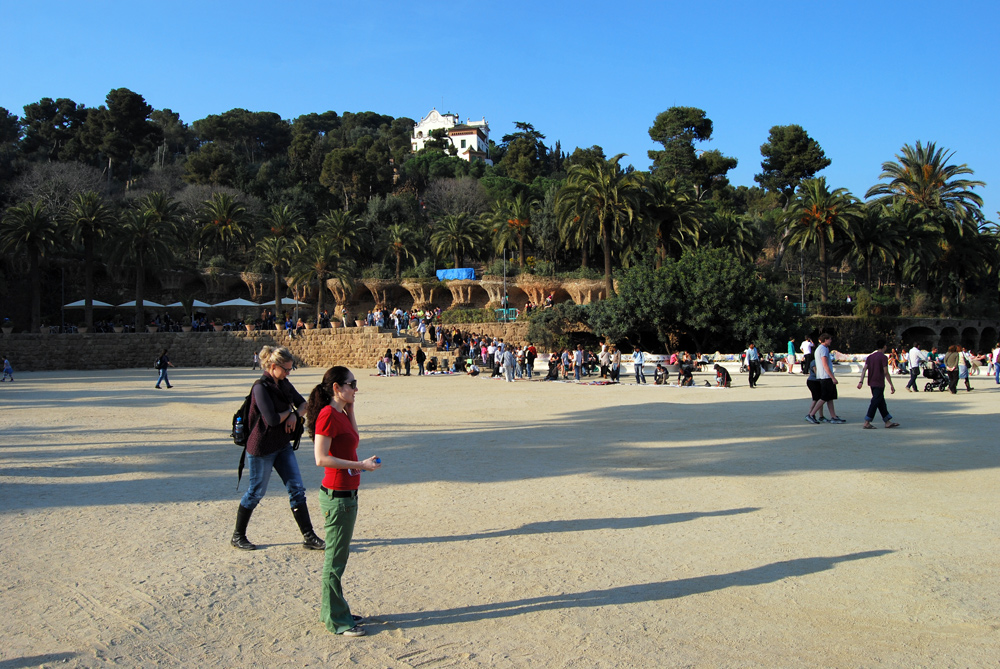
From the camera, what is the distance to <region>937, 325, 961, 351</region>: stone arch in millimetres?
45438

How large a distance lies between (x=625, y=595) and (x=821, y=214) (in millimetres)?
42594

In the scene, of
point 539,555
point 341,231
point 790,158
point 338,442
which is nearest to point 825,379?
point 539,555

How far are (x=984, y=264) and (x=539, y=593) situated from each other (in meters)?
55.4

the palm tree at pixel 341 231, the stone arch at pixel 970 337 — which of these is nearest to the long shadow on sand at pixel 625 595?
the palm tree at pixel 341 231

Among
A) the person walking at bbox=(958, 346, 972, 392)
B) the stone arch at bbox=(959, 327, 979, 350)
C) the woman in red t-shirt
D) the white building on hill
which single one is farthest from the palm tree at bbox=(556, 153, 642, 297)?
the white building on hill

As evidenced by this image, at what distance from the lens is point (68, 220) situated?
130 feet

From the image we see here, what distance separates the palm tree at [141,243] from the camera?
38.8 meters

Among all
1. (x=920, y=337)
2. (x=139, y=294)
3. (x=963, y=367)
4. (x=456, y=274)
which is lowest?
(x=963, y=367)

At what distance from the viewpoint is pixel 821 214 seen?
42.1m

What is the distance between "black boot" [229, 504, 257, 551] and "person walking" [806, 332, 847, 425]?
895cm

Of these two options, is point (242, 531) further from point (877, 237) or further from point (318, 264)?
point (877, 237)

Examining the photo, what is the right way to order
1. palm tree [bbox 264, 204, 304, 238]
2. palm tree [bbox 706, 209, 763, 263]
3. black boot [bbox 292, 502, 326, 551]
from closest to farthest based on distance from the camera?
1. black boot [bbox 292, 502, 326, 551]
2. palm tree [bbox 706, 209, 763, 263]
3. palm tree [bbox 264, 204, 304, 238]

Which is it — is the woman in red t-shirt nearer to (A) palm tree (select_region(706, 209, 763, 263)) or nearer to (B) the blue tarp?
(B) the blue tarp

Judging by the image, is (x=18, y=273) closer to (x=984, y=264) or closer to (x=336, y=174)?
(x=336, y=174)
